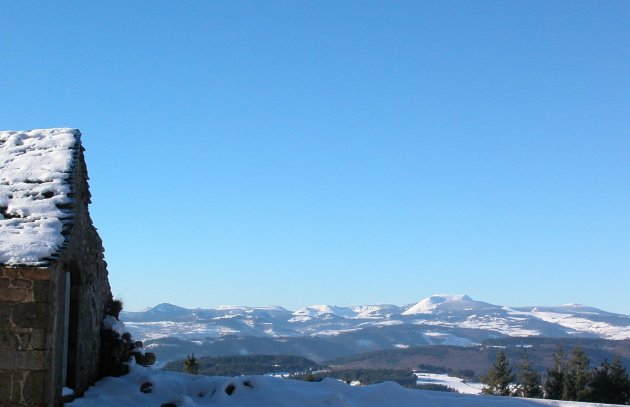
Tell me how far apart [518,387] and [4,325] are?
65.1m

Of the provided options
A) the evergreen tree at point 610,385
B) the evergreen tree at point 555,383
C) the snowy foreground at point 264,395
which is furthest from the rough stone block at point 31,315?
the evergreen tree at point 555,383

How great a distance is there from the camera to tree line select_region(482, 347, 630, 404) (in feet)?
152

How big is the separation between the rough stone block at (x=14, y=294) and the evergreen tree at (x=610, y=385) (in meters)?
41.8

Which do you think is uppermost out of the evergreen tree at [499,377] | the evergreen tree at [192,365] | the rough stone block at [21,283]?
the rough stone block at [21,283]

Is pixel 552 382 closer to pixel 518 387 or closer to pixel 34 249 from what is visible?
pixel 518 387

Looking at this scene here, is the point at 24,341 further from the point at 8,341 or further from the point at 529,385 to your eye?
the point at 529,385

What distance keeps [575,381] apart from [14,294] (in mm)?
53586

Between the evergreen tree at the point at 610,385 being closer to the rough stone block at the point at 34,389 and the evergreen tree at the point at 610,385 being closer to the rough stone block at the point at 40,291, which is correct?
the rough stone block at the point at 34,389

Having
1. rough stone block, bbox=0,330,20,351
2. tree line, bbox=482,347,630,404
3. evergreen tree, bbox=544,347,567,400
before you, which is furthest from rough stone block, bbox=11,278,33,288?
evergreen tree, bbox=544,347,567,400

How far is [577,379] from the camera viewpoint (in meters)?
56.1

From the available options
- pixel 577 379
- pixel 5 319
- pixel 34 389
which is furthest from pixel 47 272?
pixel 577 379

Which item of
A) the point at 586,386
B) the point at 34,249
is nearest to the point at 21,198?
the point at 34,249

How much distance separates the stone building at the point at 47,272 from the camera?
1043 cm

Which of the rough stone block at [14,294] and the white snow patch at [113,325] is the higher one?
the rough stone block at [14,294]
